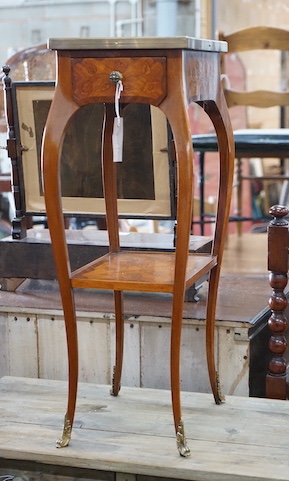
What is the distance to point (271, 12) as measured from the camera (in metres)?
6.00

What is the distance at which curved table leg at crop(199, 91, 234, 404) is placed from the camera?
1.89 m

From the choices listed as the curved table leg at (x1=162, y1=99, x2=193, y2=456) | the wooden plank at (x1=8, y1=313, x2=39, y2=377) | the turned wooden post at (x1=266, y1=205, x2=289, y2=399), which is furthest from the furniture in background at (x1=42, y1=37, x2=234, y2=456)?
the wooden plank at (x1=8, y1=313, x2=39, y2=377)

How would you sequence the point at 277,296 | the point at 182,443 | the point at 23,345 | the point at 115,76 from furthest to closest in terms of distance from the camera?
the point at 23,345 < the point at 277,296 < the point at 182,443 < the point at 115,76

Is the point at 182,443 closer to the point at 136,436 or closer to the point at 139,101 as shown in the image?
the point at 136,436

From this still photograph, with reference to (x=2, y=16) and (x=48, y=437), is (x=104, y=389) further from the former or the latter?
(x=2, y=16)

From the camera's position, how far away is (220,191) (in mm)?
1942

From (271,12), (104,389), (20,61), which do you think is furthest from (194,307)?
(271,12)

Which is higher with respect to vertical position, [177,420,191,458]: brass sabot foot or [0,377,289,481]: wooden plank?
[177,420,191,458]: brass sabot foot

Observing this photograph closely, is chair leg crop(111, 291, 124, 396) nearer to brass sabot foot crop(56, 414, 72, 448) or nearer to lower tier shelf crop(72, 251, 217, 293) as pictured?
lower tier shelf crop(72, 251, 217, 293)

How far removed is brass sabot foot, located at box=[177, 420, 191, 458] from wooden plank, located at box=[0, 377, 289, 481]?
0.05ft

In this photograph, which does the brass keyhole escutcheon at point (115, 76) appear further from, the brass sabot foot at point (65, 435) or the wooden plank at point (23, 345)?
the wooden plank at point (23, 345)

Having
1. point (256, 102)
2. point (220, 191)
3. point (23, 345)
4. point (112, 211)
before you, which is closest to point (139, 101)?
point (220, 191)

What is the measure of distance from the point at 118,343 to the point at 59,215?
518 mm

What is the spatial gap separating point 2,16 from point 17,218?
394 cm
